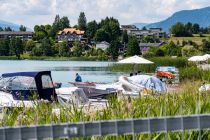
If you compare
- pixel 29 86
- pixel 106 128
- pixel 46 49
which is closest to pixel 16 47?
pixel 46 49

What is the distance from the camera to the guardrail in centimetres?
228

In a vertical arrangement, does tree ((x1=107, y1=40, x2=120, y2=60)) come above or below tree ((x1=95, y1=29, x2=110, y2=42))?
below

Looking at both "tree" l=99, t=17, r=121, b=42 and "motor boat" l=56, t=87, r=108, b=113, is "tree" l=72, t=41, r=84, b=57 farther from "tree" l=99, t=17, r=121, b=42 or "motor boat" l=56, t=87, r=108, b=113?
"motor boat" l=56, t=87, r=108, b=113

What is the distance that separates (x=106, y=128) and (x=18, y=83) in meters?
17.3

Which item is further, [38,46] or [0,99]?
[38,46]

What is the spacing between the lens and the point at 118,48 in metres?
171

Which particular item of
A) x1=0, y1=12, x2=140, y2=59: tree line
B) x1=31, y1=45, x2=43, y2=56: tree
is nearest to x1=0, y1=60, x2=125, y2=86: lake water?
x1=0, y1=12, x2=140, y2=59: tree line

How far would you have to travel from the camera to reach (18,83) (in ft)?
63.7

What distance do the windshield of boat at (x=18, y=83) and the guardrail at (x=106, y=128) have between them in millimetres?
16482

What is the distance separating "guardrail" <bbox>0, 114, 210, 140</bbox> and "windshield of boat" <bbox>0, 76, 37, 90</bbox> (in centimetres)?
1648

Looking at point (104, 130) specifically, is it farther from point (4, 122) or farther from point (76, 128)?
point (4, 122)

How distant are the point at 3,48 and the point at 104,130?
188499 mm

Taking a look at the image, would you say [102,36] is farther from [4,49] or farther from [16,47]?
[4,49]

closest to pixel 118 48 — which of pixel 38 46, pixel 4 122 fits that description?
pixel 38 46
